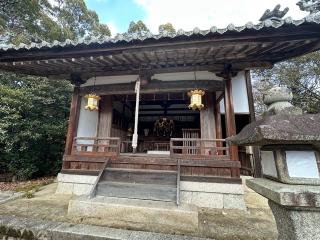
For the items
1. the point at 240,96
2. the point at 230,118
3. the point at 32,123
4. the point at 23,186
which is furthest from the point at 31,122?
the point at 240,96

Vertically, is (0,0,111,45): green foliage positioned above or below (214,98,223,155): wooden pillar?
above

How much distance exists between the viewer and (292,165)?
74.5 inches

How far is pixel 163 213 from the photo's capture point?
Result: 375 centimetres

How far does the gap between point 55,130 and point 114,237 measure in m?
8.20

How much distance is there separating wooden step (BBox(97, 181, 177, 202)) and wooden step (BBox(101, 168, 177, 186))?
277 mm

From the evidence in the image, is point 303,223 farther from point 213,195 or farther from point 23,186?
point 23,186

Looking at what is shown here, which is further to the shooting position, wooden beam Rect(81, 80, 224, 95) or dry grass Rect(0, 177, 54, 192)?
dry grass Rect(0, 177, 54, 192)

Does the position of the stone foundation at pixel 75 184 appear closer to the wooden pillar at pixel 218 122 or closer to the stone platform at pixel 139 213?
the stone platform at pixel 139 213

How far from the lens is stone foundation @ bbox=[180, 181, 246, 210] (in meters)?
5.14

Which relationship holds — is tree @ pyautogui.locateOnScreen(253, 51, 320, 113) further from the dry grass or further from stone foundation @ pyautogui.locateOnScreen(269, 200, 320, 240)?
the dry grass

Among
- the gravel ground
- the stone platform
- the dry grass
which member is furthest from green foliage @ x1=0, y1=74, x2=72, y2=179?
the stone platform

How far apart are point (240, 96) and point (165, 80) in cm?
292

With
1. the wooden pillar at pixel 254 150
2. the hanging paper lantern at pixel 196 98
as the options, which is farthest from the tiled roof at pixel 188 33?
the wooden pillar at pixel 254 150

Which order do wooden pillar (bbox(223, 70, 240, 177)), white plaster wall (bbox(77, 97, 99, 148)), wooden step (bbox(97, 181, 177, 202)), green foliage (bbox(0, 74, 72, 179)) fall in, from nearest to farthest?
wooden step (bbox(97, 181, 177, 202)), wooden pillar (bbox(223, 70, 240, 177)), white plaster wall (bbox(77, 97, 99, 148)), green foliage (bbox(0, 74, 72, 179))
